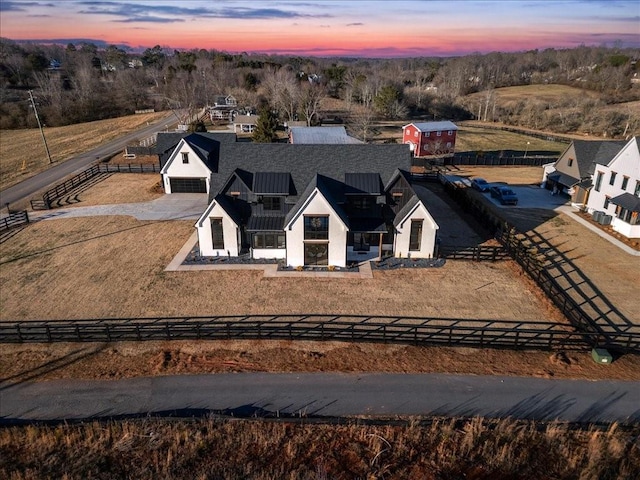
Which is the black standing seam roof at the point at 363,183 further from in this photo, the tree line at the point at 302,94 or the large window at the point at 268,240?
the tree line at the point at 302,94

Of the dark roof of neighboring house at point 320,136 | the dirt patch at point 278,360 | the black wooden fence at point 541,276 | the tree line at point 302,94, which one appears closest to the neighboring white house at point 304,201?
the black wooden fence at point 541,276

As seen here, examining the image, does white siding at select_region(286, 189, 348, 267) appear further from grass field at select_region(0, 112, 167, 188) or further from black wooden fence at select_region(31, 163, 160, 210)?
grass field at select_region(0, 112, 167, 188)

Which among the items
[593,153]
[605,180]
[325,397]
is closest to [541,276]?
[605,180]

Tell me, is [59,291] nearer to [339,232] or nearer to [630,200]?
[339,232]

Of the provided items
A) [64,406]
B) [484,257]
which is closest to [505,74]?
[484,257]

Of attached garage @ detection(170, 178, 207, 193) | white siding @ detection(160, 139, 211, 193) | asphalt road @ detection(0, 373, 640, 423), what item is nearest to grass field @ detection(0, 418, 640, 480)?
asphalt road @ detection(0, 373, 640, 423)

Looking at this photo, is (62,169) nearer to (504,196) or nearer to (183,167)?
(183,167)

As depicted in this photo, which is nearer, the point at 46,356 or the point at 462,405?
the point at 462,405
